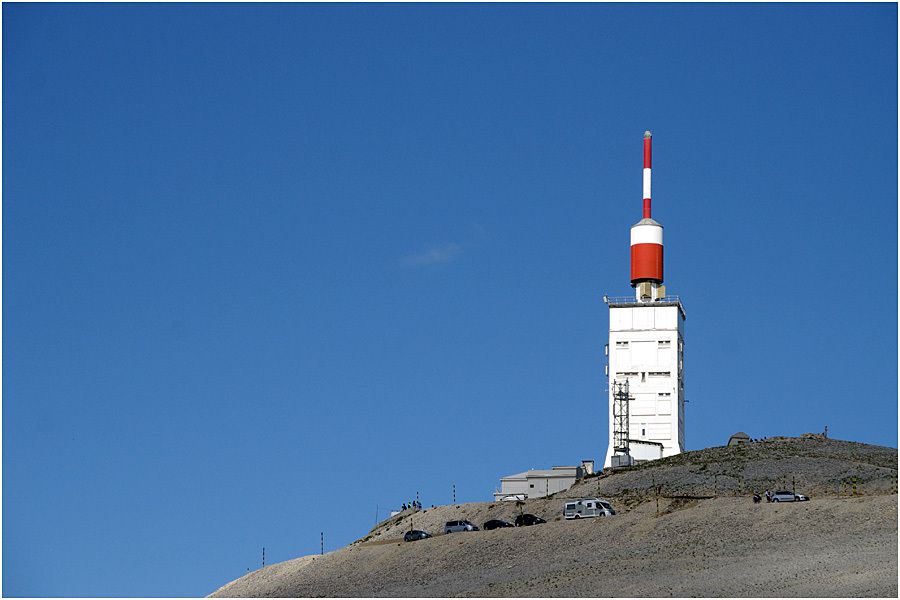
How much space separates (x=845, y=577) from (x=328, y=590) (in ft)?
85.1

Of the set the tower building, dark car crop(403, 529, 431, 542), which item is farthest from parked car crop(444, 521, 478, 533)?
the tower building

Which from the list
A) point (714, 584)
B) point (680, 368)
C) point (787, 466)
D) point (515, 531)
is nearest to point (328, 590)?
point (515, 531)

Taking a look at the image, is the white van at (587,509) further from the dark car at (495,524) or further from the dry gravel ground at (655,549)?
the dark car at (495,524)

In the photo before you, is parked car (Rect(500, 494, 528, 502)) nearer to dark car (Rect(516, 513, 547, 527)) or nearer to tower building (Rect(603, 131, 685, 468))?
tower building (Rect(603, 131, 685, 468))

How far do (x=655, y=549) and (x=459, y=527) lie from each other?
1685 centimetres

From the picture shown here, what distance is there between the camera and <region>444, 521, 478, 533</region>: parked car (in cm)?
9288

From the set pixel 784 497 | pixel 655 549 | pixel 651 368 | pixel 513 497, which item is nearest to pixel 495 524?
pixel 784 497

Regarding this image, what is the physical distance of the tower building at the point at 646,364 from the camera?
118062mm

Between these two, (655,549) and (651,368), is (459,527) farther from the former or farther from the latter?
(651,368)

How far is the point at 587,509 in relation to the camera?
90.7 metres

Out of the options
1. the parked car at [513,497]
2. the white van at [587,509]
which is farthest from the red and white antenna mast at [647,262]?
the white van at [587,509]

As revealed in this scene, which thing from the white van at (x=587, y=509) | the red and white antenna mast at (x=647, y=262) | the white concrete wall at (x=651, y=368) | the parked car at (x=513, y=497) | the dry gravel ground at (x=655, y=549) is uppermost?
the red and white antenna mast at (x=647, y=262)

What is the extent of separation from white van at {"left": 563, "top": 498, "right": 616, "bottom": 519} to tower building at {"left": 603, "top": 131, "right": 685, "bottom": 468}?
25.2 meters

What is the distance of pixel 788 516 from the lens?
80562 mm
